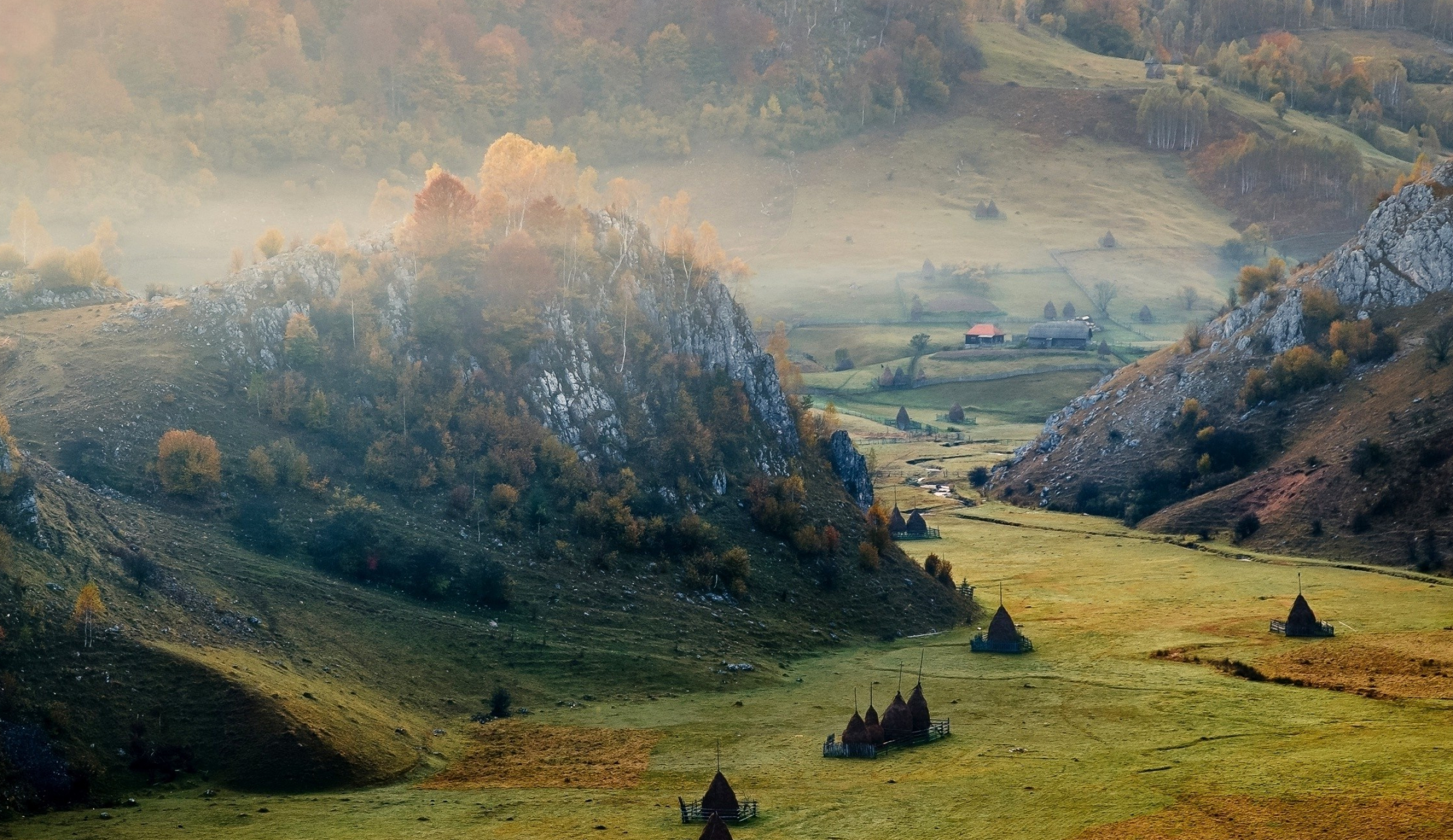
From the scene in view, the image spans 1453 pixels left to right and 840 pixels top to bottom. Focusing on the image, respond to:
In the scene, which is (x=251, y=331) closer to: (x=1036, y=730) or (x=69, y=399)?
(x=69, y=399)

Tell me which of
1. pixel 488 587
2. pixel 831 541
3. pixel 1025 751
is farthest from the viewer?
pixel 831 541

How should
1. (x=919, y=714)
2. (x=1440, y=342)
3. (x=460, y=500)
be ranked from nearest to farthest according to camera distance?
(x=919, y=714), (x=460, y=500), (x=1440, y=342)

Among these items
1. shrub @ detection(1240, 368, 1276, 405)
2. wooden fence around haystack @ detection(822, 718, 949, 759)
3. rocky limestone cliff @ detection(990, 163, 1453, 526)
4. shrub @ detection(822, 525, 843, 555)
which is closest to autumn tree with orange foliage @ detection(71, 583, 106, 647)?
wooden fence around haystack @ detection(822, 718, 949, 759)

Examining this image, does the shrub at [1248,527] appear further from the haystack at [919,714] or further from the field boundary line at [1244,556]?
the haystack at [919,714]

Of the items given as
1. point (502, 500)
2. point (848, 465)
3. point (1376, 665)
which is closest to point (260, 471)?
point (502, 500)

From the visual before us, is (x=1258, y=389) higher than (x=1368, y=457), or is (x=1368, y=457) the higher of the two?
(x=1258, y=389)

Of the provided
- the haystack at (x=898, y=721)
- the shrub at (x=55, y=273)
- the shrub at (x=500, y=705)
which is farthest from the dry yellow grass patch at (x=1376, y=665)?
the shrub at (x=55, y=273)

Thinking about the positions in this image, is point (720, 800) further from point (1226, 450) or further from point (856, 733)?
point (1226, 450)

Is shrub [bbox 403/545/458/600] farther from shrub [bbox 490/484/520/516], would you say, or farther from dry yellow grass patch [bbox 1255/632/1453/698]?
dry yellow grass patch [bbox 1255/632/1453/698]
